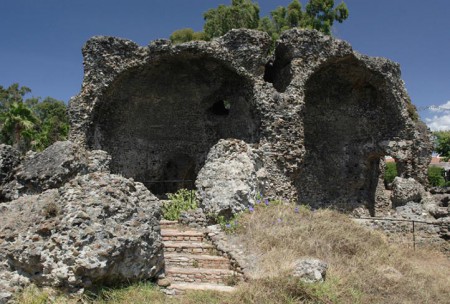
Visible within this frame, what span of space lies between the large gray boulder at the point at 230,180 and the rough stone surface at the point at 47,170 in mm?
2768

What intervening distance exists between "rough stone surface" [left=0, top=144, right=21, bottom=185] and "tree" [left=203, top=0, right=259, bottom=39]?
62.0ft

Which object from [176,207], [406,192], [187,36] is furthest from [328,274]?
[187,36]

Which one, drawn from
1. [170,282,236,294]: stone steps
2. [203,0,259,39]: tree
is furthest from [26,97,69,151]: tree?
[170,282,236,294]: stone steps

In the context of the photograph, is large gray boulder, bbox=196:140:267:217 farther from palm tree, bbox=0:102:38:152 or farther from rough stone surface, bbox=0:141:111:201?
palm tree, bbox=0:102:38:152

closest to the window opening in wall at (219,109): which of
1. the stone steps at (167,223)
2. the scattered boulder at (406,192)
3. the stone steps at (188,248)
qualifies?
the scattered boulder at (406,192)

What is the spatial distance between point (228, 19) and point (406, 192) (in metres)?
17.0

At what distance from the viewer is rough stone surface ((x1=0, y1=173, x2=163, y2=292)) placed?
5141mm

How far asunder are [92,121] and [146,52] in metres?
2.86

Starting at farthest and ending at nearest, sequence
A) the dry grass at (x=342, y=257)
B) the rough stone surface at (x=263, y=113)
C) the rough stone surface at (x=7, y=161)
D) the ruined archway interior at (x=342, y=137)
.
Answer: the ruined archway interior at (x=342, y=137), the rough stone surface at (x=263, y=113), the rough stone surface at (x=7, y=161), the dry grass at (x=342, y=257)

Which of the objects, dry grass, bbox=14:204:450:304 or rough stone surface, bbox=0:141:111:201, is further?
rough stone surface, bbox=0:141:111:201

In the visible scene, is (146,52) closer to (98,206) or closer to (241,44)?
(241,44)

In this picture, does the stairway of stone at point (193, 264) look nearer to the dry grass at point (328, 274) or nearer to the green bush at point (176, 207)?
the dry grass at point (328, 274)

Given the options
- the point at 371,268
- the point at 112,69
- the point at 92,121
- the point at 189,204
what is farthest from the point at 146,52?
the point at 371,268

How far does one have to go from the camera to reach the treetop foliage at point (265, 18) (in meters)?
26.0
